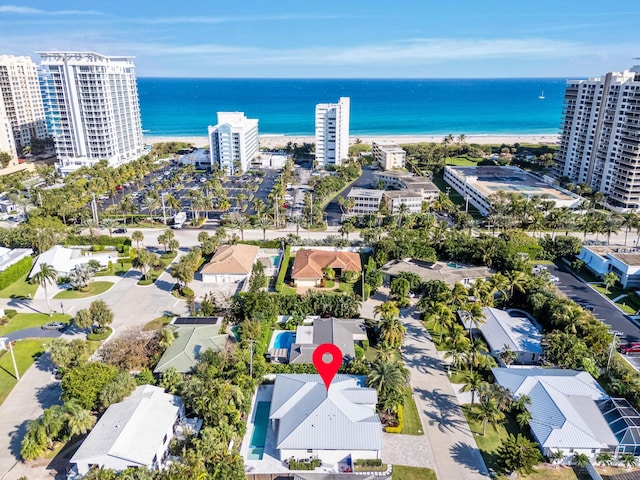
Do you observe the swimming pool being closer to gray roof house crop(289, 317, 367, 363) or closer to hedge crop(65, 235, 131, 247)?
gray roof house crop(289, 317, 367, 363)

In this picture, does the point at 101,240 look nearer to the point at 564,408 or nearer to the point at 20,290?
the point at 20,290

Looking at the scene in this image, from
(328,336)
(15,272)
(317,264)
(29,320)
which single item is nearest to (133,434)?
(328,336)

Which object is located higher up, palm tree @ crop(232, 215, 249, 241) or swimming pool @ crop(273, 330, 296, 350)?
palm tree @ crop(232, 215, 249, 241)

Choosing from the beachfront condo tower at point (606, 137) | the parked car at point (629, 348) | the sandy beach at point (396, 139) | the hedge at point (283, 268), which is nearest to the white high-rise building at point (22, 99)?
the sandy beach at point (396, 139)

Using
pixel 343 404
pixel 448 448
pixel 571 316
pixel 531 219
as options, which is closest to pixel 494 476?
pixel 448 448

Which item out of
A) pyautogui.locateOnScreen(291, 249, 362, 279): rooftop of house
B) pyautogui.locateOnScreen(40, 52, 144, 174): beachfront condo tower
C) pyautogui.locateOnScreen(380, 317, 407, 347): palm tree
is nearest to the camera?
pyautogui.locateOnScreen(380, 317, 407, 347): palm tree

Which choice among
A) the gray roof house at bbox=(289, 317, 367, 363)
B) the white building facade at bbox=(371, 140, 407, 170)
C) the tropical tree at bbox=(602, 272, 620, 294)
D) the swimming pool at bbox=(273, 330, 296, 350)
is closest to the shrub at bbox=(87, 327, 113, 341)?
the swimming pool at bbox=(273, 330, 296, 350)

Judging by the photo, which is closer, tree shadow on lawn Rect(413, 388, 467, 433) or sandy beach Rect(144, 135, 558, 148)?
tree shadow on lawn Rect(413, 388, 467, 433)

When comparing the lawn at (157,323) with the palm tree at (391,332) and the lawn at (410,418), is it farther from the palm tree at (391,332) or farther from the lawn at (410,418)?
the lawn at (410,418)
